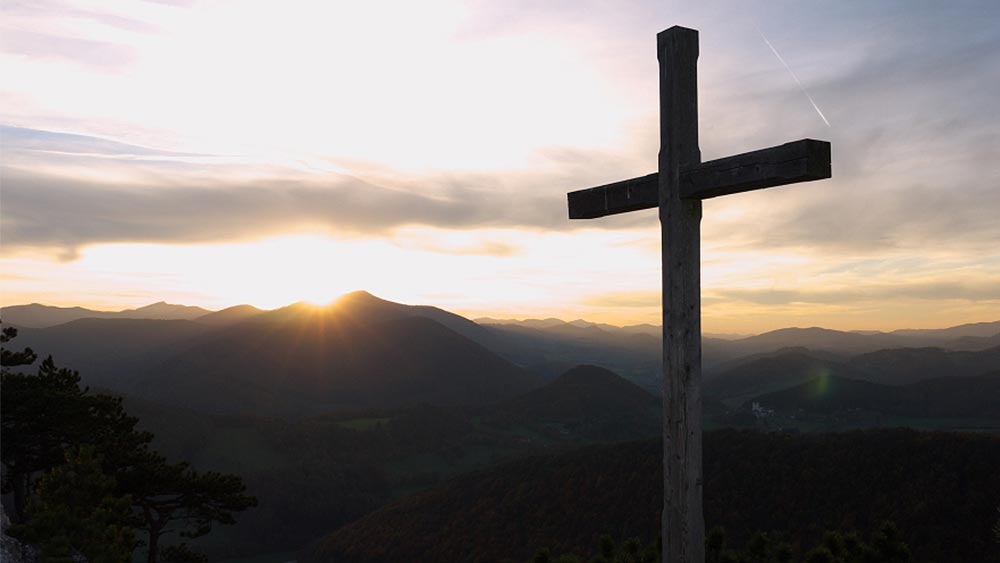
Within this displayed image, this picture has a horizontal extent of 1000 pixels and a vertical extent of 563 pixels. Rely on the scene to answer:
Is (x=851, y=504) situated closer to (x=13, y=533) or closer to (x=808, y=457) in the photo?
(x=808, y=457)

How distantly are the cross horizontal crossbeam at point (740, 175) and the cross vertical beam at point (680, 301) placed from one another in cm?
15

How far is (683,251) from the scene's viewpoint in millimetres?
5461

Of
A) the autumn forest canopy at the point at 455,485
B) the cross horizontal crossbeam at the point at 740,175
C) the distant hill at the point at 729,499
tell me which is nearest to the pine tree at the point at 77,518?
the autumn forest canopy at the point at 455,485

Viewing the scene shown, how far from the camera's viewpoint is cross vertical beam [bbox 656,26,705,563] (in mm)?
5324

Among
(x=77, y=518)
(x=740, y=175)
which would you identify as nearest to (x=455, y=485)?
(x=77, y=518)

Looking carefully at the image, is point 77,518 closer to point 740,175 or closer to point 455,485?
point 740,175

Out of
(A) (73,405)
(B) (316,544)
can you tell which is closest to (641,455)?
(B) (316,544)

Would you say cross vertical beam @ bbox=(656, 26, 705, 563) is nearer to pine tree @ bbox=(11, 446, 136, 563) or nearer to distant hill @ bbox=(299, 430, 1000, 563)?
pine tree @ bbox=(11, 446, 136, 563)

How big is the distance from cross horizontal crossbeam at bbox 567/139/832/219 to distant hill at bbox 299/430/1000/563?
2124 inches

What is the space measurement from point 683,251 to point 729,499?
269ft

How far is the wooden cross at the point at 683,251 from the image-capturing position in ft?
17.3

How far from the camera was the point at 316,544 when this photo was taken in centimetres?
11919

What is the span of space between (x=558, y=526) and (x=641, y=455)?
16479 mm

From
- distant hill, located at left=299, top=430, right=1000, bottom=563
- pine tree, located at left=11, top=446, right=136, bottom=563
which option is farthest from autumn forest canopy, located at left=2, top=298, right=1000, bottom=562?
distant hill, located at left=299, top=430, right=1000, bottom=563
